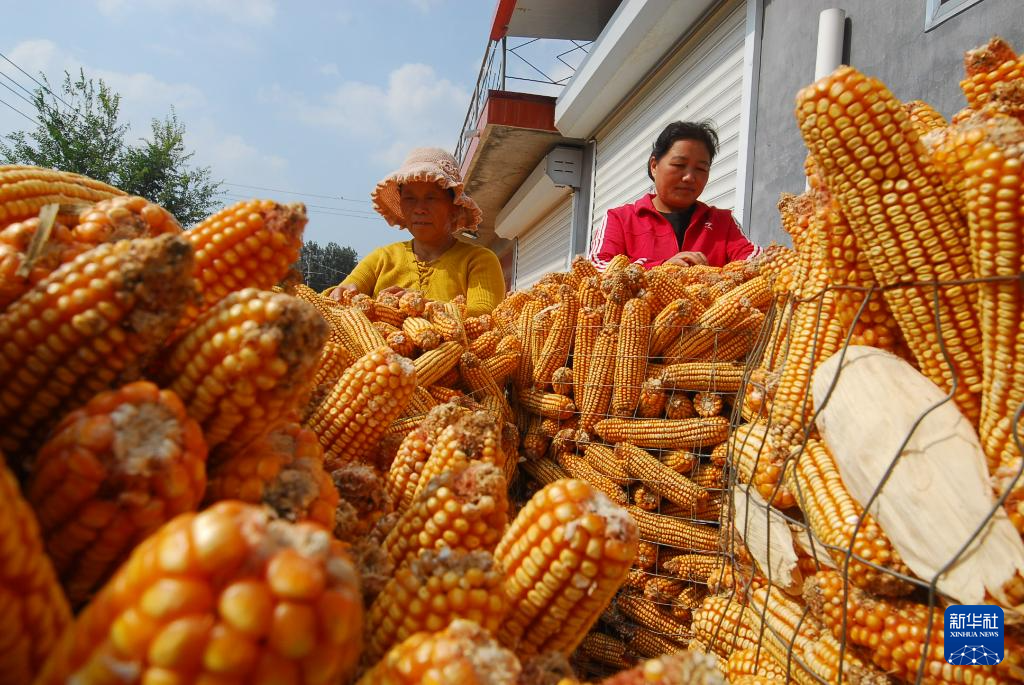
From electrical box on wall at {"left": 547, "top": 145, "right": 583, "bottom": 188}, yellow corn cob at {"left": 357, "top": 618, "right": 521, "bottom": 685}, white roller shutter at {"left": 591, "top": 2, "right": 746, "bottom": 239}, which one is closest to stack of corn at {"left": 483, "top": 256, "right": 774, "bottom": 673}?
yellow corn cob at {"left": 357, "top": 618, "right": 521, "bottom": 685}

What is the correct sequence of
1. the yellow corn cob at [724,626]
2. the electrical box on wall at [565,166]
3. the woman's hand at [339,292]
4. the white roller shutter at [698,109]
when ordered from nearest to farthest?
the yellow corn cob at [724,626] < the woman's hand at [339,292] < the white roller shutter at [698,109] < the electrical box on wall at [565,166]

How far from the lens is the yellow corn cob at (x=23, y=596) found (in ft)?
1.41

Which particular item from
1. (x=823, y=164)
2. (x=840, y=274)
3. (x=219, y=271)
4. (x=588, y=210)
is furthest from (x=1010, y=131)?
(x=588, y=210)

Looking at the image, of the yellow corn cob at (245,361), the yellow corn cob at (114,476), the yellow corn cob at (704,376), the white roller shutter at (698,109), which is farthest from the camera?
the white roller shutter at (698,109)

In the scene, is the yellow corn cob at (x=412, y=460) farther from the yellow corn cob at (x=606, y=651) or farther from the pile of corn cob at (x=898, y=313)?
the yellow corn cob at (x=606, y=651)

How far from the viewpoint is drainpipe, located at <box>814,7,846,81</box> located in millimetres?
3799

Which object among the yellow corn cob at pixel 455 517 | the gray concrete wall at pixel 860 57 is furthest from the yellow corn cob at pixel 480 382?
the gray concrete wall at pixel 860 57

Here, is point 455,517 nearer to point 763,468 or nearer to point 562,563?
point 562,563

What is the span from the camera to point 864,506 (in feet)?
4.04

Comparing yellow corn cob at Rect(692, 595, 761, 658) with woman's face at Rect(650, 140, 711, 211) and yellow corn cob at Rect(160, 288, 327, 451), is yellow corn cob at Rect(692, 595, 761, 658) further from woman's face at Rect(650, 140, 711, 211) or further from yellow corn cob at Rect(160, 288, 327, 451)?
woman's face at Rect(650, 140, 711, 211)

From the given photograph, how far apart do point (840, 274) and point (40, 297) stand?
1566mm

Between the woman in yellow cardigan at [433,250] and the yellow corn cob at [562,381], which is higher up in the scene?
the woman in yellow cardigan at [433,250]

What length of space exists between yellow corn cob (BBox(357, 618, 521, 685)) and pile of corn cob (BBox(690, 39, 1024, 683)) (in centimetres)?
89

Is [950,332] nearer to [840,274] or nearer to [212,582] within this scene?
[840,274]
